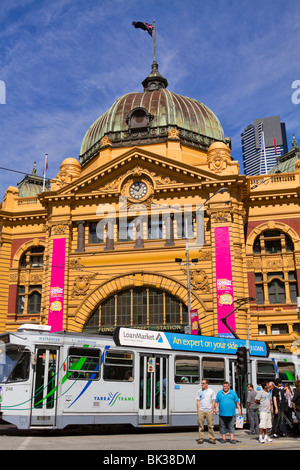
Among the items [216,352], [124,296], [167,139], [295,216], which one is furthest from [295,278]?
[216,352]

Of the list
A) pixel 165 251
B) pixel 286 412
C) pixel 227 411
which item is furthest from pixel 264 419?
pixel 165 251

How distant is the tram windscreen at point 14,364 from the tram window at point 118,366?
3.08m

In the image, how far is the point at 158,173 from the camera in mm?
41062

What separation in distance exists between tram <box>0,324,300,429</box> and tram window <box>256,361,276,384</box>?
1442mm

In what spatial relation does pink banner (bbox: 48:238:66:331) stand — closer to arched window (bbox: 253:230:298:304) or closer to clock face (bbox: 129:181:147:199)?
clock face (bbox: 129:181:147:199)

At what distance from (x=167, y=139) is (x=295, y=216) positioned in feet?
43.1

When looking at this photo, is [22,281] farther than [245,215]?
Yes

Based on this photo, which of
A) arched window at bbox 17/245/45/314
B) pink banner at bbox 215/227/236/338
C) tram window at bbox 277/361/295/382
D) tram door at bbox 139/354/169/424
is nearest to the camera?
tram door at bbox 139/354/169/424

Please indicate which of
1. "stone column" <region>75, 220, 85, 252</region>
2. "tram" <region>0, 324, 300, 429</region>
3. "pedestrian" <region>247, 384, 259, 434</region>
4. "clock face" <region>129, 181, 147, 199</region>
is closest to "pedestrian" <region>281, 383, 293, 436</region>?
"pedestrian" <region>247, 384, 259, 434</region>

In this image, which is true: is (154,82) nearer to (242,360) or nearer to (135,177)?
(135,177)

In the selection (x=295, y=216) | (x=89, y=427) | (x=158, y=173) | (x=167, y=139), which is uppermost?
(x=167, y=139)

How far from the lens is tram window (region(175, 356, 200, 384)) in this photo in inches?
809

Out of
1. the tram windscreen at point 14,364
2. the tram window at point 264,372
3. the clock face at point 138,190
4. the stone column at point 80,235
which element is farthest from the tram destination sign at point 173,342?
the stone column at point 80,235

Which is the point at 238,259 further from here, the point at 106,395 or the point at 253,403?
the point at 106,395
